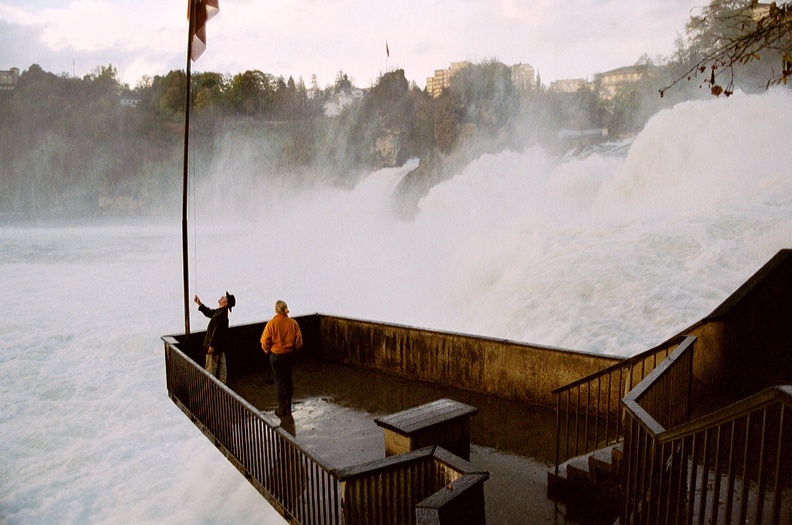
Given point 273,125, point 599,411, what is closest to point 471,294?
point 599,411

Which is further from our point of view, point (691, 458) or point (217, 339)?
point (217, 339)

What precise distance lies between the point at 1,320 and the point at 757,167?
4949 centimetres

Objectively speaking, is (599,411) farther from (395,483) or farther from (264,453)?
(264,453)

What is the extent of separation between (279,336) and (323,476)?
400 centimetres

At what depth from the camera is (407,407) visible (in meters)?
9.48

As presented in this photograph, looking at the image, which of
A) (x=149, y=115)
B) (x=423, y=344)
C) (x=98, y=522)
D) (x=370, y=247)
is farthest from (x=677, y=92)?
(x=149, y=115)

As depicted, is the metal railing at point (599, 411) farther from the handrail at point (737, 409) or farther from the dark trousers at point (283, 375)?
the dark trousers at point (283, 375)

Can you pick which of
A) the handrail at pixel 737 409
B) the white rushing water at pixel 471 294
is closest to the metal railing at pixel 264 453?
the handrail at pixel 737 409

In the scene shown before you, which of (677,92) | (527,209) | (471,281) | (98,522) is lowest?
(98,522)

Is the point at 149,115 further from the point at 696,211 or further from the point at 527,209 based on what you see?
the point at 696,211

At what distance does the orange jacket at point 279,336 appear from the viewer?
29.0ft

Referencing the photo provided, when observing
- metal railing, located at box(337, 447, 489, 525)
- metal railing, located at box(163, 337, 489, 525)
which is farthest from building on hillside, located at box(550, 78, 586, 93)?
metal railing, located at box(337, 447, 489, 525)

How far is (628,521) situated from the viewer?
4438 millimetres

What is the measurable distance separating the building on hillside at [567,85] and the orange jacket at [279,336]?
4872cm
